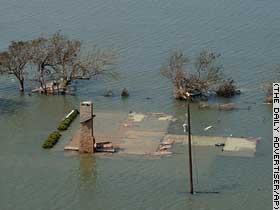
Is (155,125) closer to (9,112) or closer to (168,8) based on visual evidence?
(9,112)

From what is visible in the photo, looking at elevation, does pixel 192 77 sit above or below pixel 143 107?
above

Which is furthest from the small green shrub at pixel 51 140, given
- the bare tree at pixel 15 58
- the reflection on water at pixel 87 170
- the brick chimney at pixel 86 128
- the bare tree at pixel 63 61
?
the bare tree at pixel 15 58

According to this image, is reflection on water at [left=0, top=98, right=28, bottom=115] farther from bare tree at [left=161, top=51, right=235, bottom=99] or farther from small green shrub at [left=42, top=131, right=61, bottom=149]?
bare tree at [left=161, top=51, right=235, bottom=99]

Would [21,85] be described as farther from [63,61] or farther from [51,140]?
[51,140]

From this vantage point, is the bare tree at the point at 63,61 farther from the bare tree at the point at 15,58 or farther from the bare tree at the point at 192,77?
the bare tree at the point at 192,77

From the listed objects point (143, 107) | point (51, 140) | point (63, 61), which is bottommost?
point (51, 140)

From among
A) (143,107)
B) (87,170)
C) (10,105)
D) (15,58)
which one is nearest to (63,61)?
(15,58)

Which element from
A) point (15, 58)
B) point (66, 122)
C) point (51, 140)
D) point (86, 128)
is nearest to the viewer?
point (86, 128)
